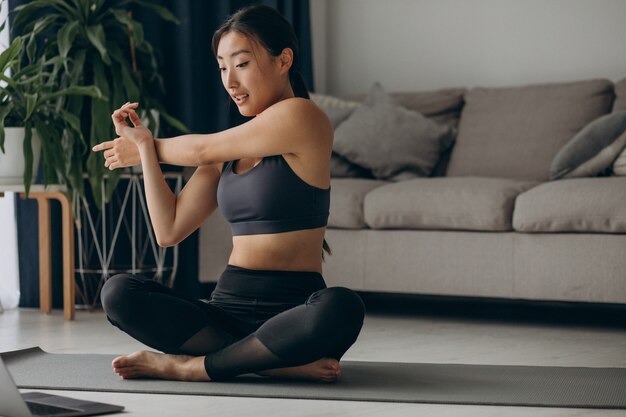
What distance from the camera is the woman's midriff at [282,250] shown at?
2.19m

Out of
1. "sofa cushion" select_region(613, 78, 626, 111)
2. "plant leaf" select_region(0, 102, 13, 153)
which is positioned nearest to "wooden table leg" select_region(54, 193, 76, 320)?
"plant leaf" select_region(0, 102, 13, 153)

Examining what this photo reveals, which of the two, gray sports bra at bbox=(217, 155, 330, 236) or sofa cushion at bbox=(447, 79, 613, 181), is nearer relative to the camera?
gray sports bra at bbox=(217, 155, 330, 236)

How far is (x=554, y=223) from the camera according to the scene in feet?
10.4

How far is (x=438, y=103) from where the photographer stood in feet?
13.9

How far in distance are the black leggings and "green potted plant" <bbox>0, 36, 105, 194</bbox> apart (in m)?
1.35

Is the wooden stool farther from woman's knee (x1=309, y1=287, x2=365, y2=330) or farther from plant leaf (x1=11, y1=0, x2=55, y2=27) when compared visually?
woman's knee (x1=309, y1=287, x2=365, y2=330)

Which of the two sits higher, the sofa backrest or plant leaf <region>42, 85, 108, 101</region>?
plant leaf <region>42, 85, 108, 101</region>

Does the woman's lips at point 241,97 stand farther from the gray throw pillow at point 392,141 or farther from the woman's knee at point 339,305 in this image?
the gray throw pillow at point 392,141

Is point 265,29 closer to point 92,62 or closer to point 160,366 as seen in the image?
point 160,366

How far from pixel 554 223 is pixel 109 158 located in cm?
151

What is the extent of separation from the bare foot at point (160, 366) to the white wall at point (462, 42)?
272cm

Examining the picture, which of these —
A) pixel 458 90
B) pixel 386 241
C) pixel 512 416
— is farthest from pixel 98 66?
pixel 512 416

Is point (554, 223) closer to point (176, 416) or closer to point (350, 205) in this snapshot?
point (350, 205)

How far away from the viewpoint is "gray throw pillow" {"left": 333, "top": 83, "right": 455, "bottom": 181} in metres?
3.96
